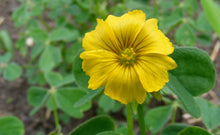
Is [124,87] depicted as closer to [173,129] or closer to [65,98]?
[173,129]

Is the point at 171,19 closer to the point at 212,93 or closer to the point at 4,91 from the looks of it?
the point at 212,93

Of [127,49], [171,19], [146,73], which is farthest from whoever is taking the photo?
[171,19]

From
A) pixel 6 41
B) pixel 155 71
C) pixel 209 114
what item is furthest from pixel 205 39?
pixel 6 41

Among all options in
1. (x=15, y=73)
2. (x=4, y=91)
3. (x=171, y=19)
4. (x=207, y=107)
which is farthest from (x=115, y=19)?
(x=4, y=91)

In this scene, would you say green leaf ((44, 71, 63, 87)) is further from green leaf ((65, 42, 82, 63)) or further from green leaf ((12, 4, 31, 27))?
green leaf ((12, 4, 31, 27))

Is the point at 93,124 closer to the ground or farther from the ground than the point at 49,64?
closer to the ground

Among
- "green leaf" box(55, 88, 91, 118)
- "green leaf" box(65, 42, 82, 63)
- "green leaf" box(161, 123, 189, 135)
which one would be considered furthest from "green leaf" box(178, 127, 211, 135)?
"green leaf" box(65, 42, 82, 63)
